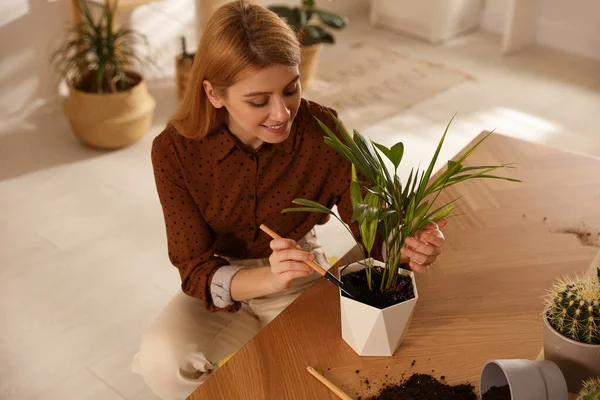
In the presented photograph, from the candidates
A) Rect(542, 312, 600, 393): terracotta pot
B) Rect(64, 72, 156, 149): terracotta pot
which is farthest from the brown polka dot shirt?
Rect(64, 72, 156, 149): terracotta pot

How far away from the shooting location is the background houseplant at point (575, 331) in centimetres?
122

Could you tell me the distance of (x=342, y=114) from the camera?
3812 millimetres

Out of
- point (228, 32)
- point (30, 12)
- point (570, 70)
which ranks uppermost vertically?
point (228, 32)

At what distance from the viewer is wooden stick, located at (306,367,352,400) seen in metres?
1.34

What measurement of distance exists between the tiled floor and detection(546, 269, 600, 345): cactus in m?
1.37

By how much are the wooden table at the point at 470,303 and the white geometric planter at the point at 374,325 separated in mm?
22

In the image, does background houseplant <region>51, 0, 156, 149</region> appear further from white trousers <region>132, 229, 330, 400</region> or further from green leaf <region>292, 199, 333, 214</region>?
green leaf <region>292, 199, 333, 214</region>

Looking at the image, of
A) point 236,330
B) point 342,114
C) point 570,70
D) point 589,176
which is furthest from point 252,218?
point 570,70

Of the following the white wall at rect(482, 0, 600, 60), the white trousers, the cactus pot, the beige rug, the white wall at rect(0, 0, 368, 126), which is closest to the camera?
the cactus pot

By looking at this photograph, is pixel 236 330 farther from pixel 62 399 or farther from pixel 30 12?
pixel 30 12

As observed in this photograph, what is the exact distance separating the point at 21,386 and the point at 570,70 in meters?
3.41

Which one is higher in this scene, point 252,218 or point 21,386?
point 252,218

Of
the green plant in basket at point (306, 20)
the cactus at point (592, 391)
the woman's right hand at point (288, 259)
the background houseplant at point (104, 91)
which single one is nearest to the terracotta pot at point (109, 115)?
the background houseplant at point (104, 91)

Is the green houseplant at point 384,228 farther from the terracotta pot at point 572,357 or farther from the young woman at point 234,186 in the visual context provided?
the terracotta pot at point 572,357
